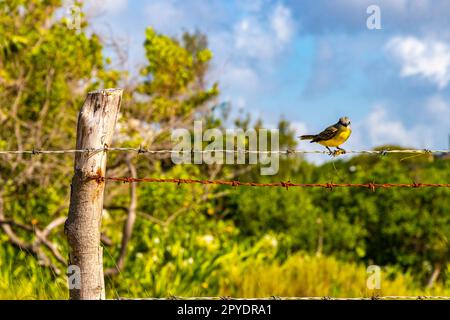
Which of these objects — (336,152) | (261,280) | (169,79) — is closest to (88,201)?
(336,152)

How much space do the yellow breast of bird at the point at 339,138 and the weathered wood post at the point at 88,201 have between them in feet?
5.55

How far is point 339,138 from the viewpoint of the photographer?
16.5 ft

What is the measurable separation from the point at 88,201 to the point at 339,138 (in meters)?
1.90

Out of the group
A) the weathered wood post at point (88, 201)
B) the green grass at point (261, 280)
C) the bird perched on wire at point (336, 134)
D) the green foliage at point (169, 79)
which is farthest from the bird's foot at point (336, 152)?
the green foliage at point (169, 79)

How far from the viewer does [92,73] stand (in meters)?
10.3

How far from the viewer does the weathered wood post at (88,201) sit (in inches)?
156

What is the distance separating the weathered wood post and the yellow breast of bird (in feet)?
5.55

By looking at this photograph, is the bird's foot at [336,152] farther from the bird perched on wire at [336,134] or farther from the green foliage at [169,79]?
the green foliage at [169,79]

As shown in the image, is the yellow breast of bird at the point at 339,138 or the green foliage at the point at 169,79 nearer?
the yellow breast of bird at the point at 339,138

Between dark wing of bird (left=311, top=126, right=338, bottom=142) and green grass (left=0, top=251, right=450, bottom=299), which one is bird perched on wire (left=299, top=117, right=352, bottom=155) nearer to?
dark wing of bird (left=311, top=126, right=338, bottom=142)

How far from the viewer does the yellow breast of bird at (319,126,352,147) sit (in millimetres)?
5012

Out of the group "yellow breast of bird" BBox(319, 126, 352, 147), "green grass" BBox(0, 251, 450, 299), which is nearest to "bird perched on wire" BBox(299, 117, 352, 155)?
"yellow breast of bird" BBox(319, 126, 352, 147)
